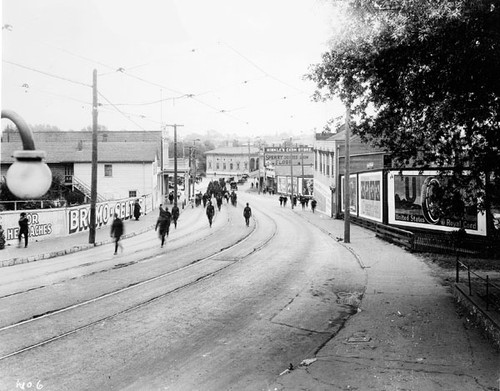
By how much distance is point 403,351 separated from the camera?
8.89 m

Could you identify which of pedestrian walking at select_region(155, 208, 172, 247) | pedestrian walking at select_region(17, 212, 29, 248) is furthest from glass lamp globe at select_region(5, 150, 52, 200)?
pedestrian walking at select_region(155, 208, 172, 247)

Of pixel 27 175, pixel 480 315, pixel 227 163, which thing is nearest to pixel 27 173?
pixel 27 175

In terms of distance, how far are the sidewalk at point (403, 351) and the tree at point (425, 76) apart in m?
3.25

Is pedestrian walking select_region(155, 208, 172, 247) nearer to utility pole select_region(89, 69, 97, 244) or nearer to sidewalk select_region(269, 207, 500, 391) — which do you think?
utility pole select_region(89, 69, 97, 244)

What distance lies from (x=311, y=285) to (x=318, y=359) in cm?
660

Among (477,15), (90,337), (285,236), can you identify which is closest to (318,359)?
(90,337)

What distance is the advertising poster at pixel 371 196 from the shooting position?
28.7 meters

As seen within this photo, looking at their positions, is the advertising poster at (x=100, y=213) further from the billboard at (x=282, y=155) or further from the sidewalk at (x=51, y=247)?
the billboard at (x=282, y=155)

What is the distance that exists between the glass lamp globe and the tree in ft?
27.7

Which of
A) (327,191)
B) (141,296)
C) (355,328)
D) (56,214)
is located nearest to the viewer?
(355,328)

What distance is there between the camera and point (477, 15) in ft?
31.1

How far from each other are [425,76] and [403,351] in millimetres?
5863

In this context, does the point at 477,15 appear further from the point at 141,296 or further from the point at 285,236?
the point at 285,236

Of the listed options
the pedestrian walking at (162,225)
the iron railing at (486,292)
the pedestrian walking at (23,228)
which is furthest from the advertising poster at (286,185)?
the iron railing at (486,292)
